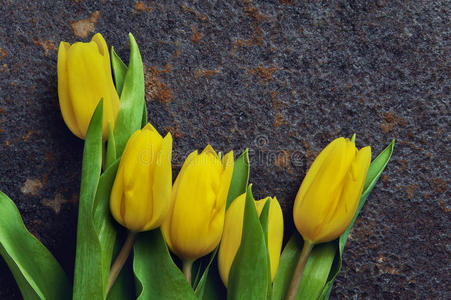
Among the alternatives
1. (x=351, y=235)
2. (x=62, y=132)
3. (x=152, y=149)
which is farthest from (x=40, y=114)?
(x=351, y=235)

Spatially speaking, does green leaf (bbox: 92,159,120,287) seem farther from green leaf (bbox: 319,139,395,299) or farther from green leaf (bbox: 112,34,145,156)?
green leaf (bbox: 319,139,395,299)

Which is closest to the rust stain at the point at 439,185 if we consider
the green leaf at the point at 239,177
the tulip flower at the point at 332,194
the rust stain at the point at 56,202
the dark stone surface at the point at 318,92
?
the dark stone surface at the point at 318,92

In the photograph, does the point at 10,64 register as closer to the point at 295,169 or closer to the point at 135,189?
the point at 135,189

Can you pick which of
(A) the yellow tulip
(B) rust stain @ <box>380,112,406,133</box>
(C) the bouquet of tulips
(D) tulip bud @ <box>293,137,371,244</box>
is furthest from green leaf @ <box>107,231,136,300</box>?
(B) rust stain @ <box>380,112,406,133</box>

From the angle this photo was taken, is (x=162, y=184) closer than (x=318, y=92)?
Yes

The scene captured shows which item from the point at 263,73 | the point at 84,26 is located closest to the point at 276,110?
the point at 263,73

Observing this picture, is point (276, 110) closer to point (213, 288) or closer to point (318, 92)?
point (318, 92)
